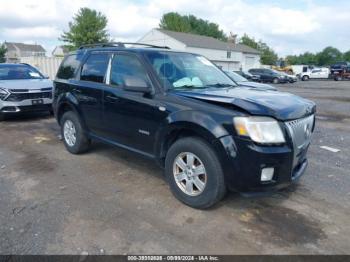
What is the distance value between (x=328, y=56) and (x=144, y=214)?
91553mm

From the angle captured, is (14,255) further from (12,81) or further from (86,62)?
(12,81)

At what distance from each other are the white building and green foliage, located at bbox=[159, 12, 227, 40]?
19654 mm

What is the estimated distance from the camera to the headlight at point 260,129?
10.4ft

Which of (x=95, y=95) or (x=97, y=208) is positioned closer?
(x=97, y=208)

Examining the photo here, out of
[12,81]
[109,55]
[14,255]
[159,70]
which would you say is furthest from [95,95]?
[12,81]

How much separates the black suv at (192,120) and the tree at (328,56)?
86.0 metres

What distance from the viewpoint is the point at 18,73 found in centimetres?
989

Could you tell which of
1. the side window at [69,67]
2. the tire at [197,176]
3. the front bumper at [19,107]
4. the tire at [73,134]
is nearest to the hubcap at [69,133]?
the tire at [73,134]

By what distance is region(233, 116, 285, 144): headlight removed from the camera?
317 centimetres

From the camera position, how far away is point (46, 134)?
7500 millimetres

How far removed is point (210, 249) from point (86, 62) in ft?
12.3

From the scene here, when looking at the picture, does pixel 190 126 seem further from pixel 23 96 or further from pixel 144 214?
pixel 23 96

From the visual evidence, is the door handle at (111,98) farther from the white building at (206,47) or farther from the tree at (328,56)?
the tree at (328,56)

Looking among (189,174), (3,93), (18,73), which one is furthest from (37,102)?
(189,174)
